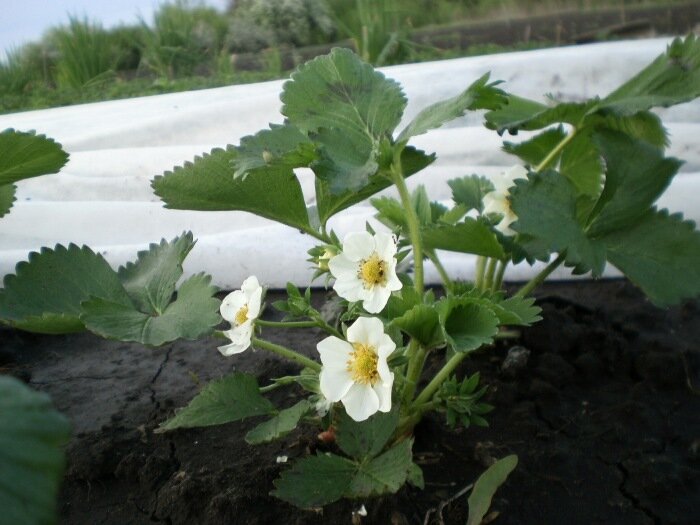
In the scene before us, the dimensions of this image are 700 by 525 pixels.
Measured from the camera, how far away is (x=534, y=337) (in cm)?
129

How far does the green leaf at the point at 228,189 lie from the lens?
0.97m

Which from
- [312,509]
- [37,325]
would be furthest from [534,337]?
[37,325]

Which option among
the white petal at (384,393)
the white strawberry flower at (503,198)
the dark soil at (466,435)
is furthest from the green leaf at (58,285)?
the white strawberry flower at (503,198)

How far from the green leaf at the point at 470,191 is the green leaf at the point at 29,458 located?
89cm

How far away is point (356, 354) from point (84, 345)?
0.76 m

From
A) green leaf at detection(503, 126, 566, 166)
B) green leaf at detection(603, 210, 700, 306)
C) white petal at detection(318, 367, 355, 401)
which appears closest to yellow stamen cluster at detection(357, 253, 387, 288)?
white petal at detection(318, 367, 355, 401)

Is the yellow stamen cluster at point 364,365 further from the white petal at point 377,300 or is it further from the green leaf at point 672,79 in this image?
the green leaf at point 672,79

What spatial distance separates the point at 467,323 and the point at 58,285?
1.65ft

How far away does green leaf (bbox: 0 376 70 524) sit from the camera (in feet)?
1.36

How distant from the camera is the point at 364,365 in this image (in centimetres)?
83

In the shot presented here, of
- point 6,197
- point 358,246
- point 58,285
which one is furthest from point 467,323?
point 6,197

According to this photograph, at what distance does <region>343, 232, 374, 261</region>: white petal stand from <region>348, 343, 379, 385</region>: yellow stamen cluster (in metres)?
0.10

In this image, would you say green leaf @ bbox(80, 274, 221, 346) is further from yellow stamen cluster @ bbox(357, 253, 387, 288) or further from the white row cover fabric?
the white row cover fabric

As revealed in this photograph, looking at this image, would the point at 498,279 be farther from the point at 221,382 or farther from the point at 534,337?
the point at 221,382
